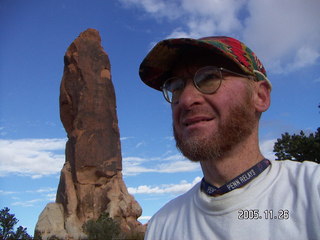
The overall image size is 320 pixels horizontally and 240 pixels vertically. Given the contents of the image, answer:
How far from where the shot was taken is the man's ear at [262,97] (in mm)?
1607

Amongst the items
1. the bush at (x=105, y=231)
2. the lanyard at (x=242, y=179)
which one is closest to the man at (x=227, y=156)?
the lanyard at (x=242, y=179)

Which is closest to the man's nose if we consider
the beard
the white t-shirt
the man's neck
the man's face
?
the man's face

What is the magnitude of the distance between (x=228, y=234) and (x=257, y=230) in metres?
0.11

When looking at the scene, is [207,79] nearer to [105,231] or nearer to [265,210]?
[265,210]

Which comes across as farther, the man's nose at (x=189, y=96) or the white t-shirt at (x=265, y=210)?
the man's nose at (x=189, y=96)

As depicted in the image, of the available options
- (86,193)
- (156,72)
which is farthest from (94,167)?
(156,72)

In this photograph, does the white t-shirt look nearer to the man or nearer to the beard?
the man

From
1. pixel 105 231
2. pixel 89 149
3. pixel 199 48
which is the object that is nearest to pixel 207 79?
pixel 199 48

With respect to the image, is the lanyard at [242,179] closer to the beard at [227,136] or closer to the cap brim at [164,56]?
the beard at [227,136]

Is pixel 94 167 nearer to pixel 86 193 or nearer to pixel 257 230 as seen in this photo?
pixel 86 193

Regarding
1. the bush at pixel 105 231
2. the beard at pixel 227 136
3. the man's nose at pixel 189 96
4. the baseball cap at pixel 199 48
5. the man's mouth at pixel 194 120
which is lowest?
the beard at pixel 227 136

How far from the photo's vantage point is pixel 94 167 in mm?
23703
